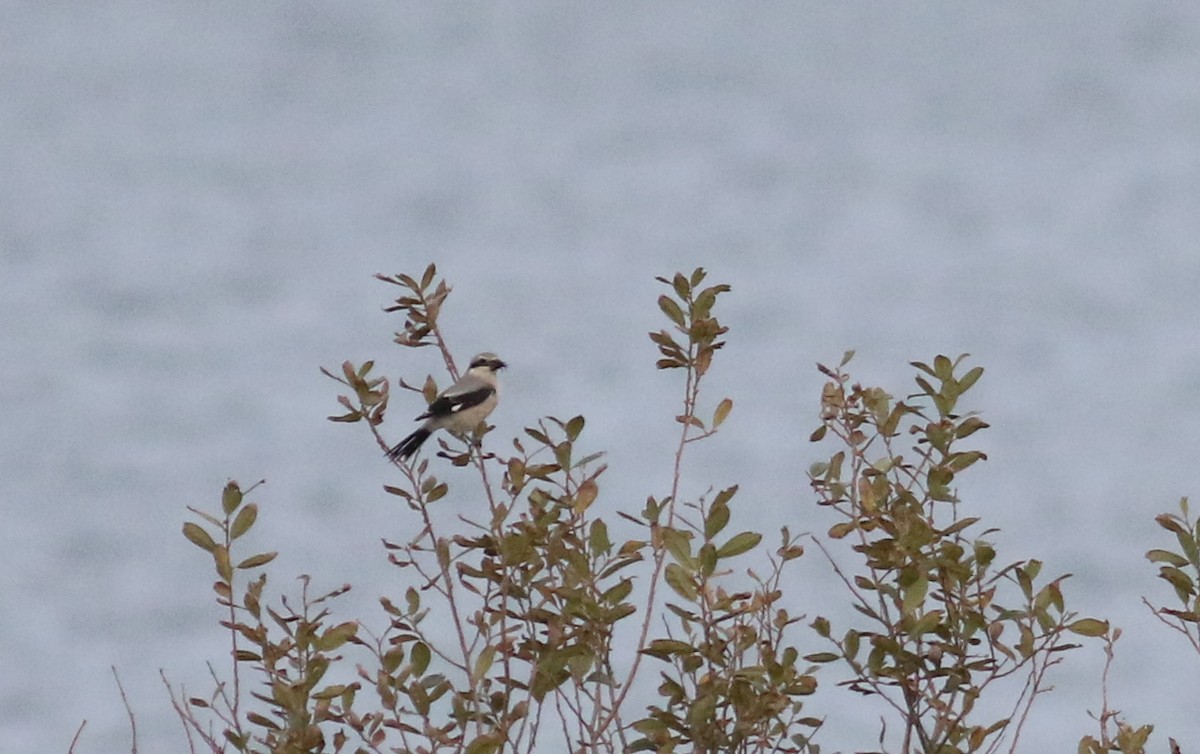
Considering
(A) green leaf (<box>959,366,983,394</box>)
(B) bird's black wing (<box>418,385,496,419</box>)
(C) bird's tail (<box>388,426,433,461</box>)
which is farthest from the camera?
(C) bird's tail (<box>388,426,433,461</box>)

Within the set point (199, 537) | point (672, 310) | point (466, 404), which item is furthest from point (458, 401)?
point (199, 537)

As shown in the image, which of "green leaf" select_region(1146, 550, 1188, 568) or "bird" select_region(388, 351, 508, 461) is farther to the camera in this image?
"bird" select_region(388, 351, 508, 461)

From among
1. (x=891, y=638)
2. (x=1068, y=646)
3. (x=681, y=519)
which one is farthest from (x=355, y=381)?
(x=1068, y=646)

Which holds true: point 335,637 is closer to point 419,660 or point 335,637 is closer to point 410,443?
point 419,660

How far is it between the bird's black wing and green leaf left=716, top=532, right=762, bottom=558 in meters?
3.09

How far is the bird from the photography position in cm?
925

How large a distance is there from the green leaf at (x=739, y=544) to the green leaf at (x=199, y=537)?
159cm

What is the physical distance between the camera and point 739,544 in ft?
16.8

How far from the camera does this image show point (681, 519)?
17.1 ft

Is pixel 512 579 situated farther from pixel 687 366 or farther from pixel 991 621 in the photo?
pixel 991 621

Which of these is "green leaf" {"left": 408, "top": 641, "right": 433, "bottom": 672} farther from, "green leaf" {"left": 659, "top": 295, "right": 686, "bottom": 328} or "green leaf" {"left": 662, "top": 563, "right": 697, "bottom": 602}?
"green leaf" {"left": 659, "top": 295, "right": 686, "bottom": 328}

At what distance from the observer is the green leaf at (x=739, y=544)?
5.12 meters

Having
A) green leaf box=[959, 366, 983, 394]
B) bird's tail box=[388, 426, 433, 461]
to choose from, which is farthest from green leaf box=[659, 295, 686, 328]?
bird's tail box=[388, 426, 433, 461]

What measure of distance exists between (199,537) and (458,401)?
14.6 feet
